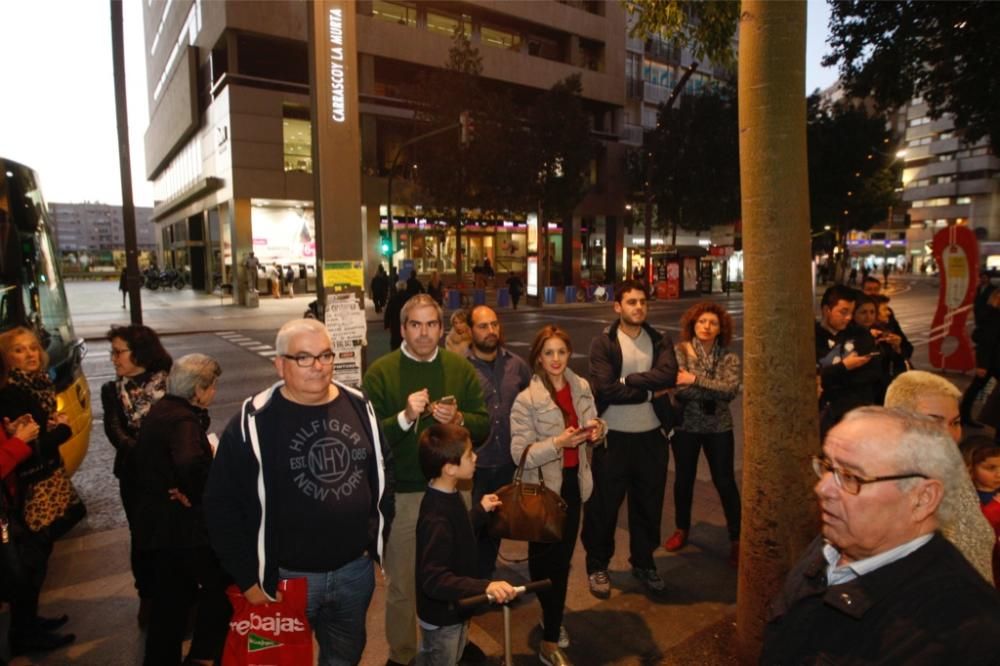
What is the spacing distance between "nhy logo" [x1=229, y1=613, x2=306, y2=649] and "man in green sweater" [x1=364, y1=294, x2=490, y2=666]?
0.82 metres

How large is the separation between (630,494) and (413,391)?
6.13 feet

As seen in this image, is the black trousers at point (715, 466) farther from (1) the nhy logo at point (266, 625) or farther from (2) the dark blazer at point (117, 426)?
(2) the dark blazer at point (117, 426)

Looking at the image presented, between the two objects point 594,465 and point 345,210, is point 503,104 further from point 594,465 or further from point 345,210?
point 594,465

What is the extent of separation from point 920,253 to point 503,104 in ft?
307

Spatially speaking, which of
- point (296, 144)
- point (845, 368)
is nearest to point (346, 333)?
point (845, 368)

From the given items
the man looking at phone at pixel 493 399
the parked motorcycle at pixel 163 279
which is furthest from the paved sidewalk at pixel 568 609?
the parked motorcycle at pixel 163 279

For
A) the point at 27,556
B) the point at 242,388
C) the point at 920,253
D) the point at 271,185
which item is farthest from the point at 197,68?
the point at 920,253

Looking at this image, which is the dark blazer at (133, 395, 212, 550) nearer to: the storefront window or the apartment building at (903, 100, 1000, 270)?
the storefront window

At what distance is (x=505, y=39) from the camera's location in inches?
1661

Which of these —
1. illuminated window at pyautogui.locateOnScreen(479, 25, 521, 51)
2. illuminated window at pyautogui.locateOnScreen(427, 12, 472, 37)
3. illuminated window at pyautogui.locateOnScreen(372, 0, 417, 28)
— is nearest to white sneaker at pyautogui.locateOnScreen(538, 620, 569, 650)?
illuminated window at pyautogui.locateOnScreen(372, 0, 417, 28)

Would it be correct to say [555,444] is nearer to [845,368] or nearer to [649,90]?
[845,368]

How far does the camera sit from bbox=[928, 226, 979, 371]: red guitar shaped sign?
11547mm

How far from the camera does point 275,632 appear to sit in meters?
2.58

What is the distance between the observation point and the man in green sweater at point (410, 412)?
3.33 meters
